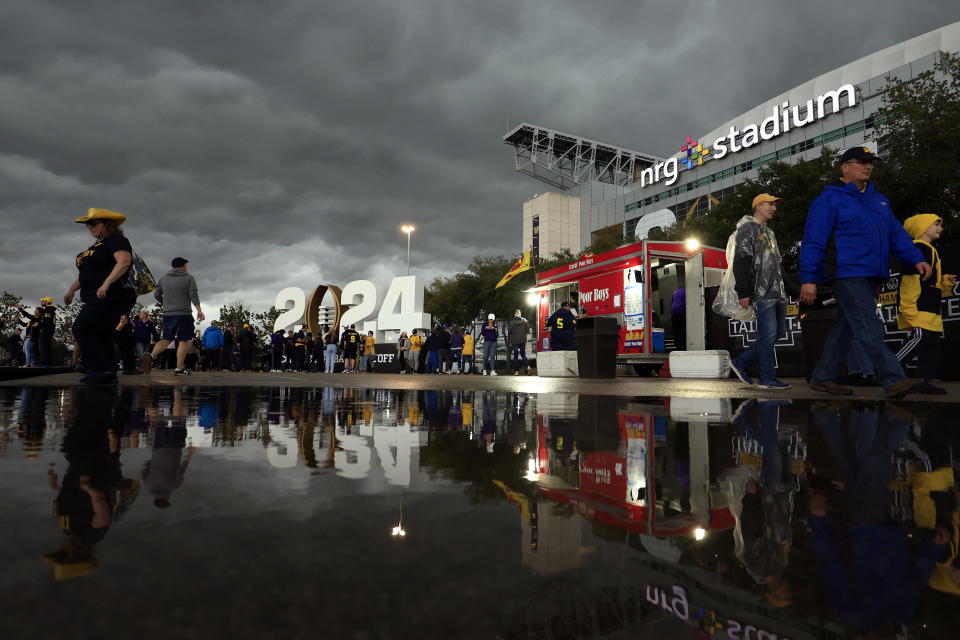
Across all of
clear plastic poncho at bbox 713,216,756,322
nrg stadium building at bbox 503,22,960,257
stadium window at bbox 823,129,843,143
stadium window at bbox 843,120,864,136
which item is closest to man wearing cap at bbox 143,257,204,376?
clear plastic poncho at bbox 713,216,756,322

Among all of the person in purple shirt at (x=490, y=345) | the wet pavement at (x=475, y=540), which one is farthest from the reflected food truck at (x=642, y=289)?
the wet pavement at (x=475, y=540)

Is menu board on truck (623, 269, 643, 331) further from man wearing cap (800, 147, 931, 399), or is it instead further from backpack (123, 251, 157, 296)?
backpack (123, 251, 157, 296)

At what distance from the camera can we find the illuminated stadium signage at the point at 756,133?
1886 inches

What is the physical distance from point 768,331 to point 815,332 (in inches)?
93.1

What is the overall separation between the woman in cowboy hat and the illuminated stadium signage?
2197 inches

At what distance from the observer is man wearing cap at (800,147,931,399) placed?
15.7 ft

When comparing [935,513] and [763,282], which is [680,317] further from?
[935,513]

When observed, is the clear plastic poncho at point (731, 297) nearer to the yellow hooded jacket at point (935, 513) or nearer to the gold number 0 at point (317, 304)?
the yellow hooded jacket at point (935, 513)

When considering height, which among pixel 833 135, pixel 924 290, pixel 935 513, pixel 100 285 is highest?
pixel 833 135

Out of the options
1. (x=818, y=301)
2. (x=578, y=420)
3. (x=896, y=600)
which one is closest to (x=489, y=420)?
(x=578, y=420)

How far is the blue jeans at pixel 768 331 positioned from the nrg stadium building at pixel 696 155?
22.5 m

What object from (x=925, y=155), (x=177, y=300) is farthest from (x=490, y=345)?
(x=925, y=155)

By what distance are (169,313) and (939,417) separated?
10108 millimetres

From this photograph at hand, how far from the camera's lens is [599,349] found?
1106cm
